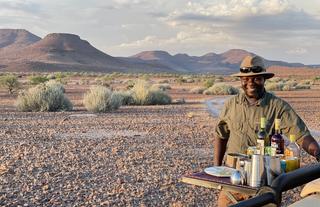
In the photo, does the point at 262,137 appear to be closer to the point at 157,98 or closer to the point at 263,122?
the point at 263,122

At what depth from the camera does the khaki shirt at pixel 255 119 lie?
5.27 meters

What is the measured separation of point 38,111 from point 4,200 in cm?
1671

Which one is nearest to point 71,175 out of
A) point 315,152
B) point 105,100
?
point 315,152

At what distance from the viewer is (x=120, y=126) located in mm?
17969

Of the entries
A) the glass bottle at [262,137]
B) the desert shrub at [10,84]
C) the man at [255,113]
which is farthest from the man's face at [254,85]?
the desert shrub at [10,84]

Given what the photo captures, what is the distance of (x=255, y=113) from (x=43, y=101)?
20360 millimetres

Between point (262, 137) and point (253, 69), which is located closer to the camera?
point (262, 137)

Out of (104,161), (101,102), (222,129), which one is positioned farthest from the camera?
(101,102)

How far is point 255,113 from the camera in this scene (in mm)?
5316

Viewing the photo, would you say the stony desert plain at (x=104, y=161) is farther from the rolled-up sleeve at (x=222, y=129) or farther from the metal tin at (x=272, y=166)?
the metal tin at (x=272, y=166)

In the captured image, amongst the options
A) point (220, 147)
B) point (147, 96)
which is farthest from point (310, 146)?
point (147, 96)

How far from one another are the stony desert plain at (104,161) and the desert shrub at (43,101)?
419 centimetres

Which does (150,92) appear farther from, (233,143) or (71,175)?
(233,143)

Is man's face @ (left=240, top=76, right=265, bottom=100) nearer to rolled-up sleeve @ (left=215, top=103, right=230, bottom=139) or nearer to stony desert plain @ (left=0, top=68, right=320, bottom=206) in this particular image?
rolled-up sleeve @ (left=215, top=103, right=230, bottom=139)
